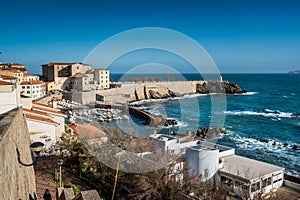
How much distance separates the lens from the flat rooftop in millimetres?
9861

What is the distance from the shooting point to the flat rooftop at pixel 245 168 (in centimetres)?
986

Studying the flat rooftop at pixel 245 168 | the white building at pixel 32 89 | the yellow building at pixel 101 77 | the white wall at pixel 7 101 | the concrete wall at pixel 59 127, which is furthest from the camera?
the yellow building at pixel 101 77

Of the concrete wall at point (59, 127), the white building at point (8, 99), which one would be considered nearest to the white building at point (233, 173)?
the concrete wall at point (59, 127)

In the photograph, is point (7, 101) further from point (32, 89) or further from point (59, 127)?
point (32, 89)

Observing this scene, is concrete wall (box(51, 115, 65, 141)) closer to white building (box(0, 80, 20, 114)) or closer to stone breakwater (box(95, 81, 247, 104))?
white building (box(0, 80, 20, 114))

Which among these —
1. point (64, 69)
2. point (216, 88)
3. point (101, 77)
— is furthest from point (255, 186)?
point (216, 88)

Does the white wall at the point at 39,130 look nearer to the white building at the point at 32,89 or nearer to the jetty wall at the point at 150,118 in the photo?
the jetty wall at the point at 150,118

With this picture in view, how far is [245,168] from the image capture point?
34.3 ft

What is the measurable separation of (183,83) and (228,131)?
33.6 m

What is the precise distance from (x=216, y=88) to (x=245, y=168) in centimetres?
5344

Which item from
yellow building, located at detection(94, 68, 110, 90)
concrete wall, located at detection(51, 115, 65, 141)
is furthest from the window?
yellow building, located at detection(94, 68, 110, 90)

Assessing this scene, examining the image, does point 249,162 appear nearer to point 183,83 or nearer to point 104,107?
point 104,107

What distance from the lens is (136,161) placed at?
809cm

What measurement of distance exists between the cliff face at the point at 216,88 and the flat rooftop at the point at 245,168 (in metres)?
49.5
